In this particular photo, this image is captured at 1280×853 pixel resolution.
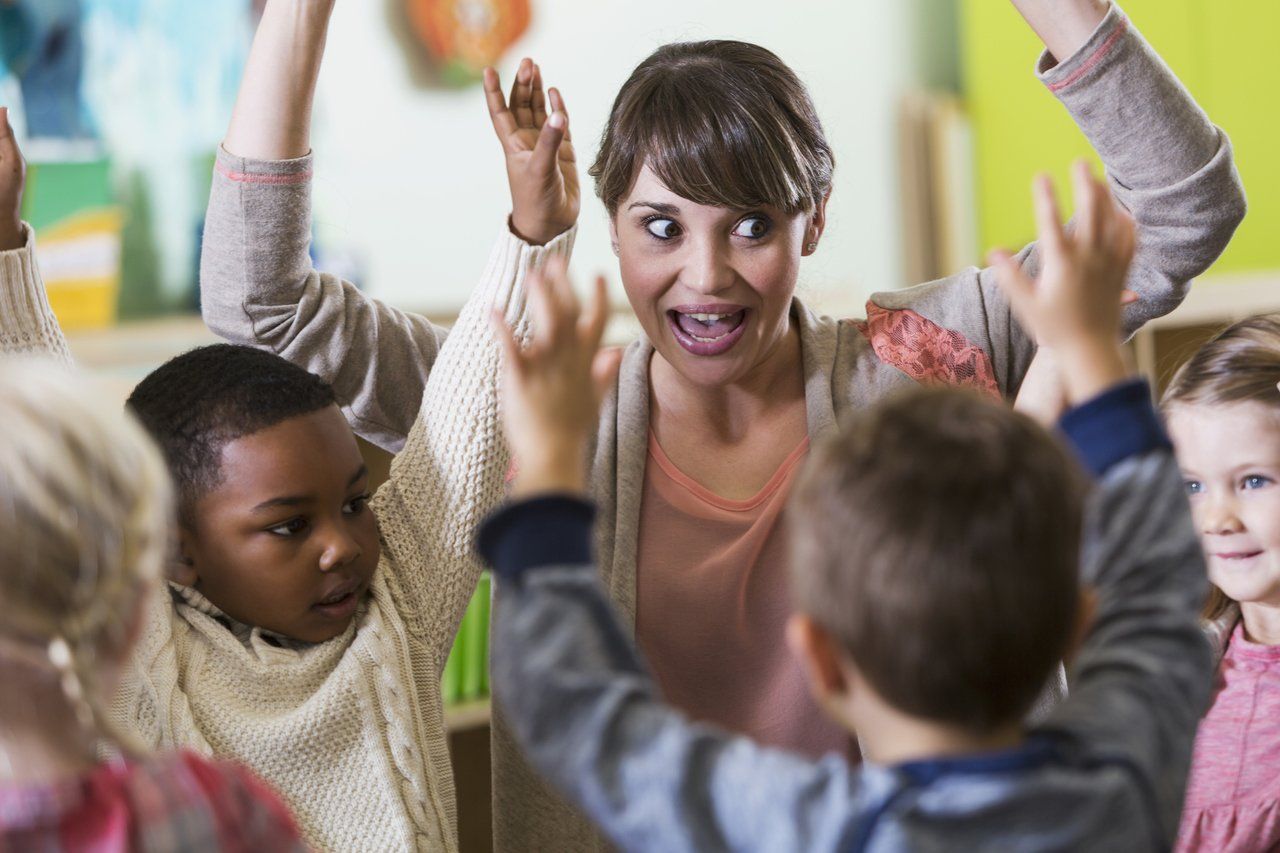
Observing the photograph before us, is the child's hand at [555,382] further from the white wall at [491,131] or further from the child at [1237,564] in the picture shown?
the white wall at [491,131]

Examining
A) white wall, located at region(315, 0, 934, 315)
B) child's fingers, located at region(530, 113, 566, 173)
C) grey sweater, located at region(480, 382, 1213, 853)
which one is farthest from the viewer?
white wall, located at region(315, 0, 934, 315)

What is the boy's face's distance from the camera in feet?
3.90

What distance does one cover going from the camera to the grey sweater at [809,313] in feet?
4.35

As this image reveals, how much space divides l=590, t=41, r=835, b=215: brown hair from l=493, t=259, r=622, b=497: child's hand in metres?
0.53

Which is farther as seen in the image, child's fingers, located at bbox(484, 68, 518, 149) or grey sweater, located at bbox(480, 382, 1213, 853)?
child's fingers, located at bbox(484, 68, 518, 149)

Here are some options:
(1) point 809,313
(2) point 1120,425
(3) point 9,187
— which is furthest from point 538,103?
(2) point 1120,425

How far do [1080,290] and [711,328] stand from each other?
595mm

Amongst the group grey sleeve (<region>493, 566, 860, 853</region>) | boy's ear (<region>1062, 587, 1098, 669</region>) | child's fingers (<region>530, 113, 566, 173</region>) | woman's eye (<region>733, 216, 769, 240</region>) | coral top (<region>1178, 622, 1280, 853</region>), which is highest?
child's fingers (<region>530, 113, 566, 173</region>)

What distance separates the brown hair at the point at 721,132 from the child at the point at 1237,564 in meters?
0.49

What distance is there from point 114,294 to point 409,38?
101cm

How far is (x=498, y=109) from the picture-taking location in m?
1.40

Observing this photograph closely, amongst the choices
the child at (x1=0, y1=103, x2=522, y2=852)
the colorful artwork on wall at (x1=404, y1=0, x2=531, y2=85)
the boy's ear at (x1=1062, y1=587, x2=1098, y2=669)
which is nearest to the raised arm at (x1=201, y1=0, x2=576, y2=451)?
the child at (x1=0, y1=103, x2=522, y2=852)

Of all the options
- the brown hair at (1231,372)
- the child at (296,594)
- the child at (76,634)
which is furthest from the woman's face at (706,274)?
the child at (76,634)

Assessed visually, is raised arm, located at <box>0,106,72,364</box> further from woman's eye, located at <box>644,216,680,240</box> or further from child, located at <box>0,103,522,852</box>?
woman's eye, located at <box>644,216,680,240</box>
